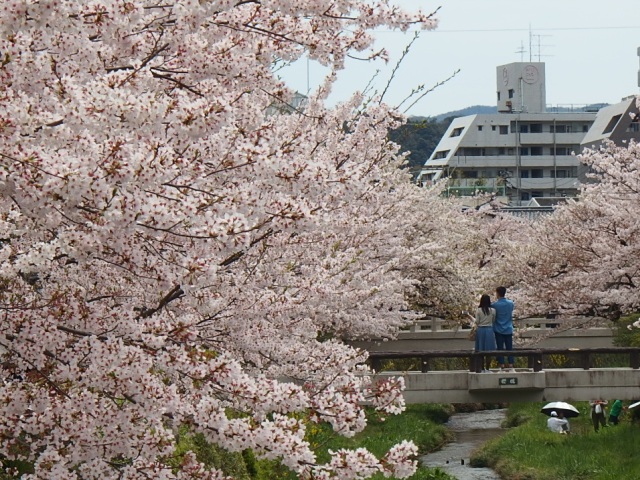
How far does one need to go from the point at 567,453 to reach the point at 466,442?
4967mm

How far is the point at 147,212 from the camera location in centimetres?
503

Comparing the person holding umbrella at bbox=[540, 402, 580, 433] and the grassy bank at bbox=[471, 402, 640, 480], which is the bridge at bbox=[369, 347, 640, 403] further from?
the person holding umbrella at bbox=[540, 402, 580, 433]

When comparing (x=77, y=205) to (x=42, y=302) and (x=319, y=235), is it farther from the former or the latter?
(x=319, y=235)

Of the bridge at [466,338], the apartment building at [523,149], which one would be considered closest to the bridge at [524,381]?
the bridge at [466,338]

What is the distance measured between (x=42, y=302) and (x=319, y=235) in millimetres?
4658

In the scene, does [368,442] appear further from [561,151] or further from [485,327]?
[561,151]

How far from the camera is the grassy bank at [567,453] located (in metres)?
19.4

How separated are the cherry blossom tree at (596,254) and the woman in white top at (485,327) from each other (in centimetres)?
584

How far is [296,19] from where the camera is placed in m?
7.34

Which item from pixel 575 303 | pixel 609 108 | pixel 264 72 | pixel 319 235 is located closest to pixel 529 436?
pixel 575 303

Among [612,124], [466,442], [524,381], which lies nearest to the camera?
[524,381]

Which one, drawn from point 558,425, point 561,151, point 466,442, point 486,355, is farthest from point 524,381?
point 561,151

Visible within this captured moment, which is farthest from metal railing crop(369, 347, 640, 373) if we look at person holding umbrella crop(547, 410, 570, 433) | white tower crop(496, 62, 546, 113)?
white tower crop(496, 62, 546, 113)

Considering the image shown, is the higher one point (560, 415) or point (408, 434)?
point (560, 415)
